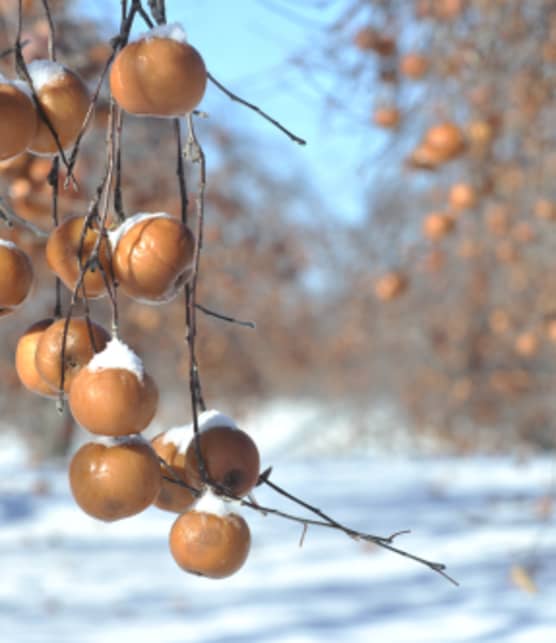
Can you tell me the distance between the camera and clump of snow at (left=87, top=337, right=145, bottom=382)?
679mm

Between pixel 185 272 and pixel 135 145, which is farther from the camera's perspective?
pixel 135 145

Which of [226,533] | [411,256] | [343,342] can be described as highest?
[343,342]

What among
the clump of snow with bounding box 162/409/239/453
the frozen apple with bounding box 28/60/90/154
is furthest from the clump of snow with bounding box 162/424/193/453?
the frozen apple with bounding box 28/60/90/154

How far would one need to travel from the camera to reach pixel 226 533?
0.70m

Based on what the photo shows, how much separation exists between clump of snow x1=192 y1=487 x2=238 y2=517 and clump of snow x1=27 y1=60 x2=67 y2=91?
0.36 metres

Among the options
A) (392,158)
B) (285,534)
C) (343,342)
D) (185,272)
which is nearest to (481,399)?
(343,342)

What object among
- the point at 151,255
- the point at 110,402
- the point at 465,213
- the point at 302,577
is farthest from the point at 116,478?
the point at 465,213

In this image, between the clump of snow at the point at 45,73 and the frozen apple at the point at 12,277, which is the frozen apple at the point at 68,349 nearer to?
the frozen apple at the point at 12,277

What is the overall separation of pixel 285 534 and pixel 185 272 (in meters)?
4.55

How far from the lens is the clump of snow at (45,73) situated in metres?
0.71

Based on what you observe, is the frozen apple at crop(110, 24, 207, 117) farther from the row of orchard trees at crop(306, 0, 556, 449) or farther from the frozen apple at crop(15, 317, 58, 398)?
the row of orchard trees at crop(306, 0, 556, 449)

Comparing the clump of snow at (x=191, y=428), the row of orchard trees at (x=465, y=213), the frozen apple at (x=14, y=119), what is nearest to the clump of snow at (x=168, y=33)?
the frozen apple at (x=14, y=119)

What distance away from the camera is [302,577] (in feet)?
13.5

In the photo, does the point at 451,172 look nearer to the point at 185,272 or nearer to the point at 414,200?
the point at 414,200
